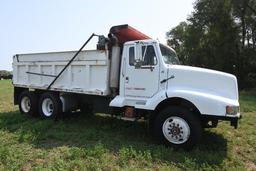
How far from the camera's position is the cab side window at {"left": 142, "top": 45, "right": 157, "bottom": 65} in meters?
7.76

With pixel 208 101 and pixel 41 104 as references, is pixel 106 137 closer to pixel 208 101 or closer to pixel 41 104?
pixel 208 101

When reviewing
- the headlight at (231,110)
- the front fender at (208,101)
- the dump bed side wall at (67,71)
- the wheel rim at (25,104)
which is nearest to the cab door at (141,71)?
the dump bed side wall at (67,71)

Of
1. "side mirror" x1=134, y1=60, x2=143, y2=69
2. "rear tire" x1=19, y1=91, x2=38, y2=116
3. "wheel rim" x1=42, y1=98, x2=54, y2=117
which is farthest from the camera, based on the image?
"rear tire" x1=19, y1=91, x2=38, y2=116

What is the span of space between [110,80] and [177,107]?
2215 mm

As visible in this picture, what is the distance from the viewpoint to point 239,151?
726 cm

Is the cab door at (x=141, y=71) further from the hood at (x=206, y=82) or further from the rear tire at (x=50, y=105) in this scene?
the rear tire at (x=50, y=105)

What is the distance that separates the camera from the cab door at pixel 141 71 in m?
7.75

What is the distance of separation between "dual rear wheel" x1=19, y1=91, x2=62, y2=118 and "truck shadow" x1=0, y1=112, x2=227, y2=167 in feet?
0.97

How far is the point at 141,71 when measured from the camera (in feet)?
26.0

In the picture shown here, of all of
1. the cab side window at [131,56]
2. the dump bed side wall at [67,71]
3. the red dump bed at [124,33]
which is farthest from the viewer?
the dump bed side wall at [67,71]

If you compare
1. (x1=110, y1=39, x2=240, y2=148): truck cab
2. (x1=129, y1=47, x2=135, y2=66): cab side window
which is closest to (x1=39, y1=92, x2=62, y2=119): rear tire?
(x1=110, y1=39, x2=240, y2=148): truck cab

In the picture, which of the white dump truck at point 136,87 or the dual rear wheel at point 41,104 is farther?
the dual rear wheel at point 41,104

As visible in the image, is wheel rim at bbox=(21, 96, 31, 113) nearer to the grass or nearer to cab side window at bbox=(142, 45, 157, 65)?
the grass

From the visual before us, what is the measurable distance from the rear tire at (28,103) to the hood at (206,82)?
17.7 feet
